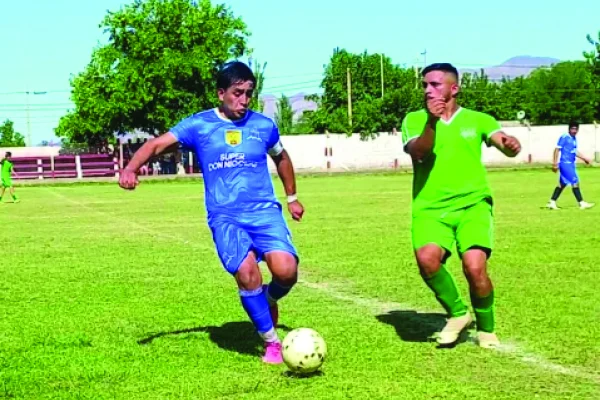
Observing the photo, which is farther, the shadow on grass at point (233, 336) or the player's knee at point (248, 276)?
the shadow on grass at point (233, 336)

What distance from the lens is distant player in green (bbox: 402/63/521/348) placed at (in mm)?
7266

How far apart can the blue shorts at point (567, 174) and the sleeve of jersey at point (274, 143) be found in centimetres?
1703

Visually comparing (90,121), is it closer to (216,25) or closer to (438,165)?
(216,25)

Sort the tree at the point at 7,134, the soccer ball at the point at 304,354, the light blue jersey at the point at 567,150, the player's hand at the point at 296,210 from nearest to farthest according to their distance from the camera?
the soccer ball at the point at 304,354, the player's hand at the point at 296,210, the light blue jersey at the point at 567,150, the tree at the point at 7,134

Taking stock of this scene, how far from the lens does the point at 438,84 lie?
6996 mm

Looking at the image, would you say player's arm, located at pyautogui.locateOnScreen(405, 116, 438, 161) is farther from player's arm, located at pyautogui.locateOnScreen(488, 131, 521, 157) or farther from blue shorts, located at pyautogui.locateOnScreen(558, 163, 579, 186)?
blue shorts, located at pyautogui.locateOnScreen(558, 163, 579, 186)

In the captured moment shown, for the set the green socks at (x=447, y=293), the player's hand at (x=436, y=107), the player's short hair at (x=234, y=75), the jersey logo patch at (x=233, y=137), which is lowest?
the green socks at (x=447, y=293)

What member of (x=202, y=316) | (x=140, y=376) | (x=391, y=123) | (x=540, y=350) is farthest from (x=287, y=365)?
(x=391, y=123)

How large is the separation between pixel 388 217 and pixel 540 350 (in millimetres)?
14754

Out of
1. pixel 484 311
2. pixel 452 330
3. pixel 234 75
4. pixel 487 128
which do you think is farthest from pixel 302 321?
pixel 234 75

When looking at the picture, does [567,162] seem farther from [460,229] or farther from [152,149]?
[152,149]

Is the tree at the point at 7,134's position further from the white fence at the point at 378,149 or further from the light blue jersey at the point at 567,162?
the light blue jersey at the point at 567,162

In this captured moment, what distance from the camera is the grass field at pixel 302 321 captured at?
6141mm

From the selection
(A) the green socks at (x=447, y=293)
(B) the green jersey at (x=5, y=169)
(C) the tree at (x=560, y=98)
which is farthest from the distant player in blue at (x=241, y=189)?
(C) the tree at (x=560, y=98)
